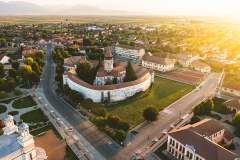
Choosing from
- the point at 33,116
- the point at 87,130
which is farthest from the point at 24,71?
the point at 87,130

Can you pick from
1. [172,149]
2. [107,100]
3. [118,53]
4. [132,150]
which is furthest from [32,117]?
[118,53]

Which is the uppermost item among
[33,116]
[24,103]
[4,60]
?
[4,60]

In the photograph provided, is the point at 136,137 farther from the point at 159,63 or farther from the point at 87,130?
the point at 159,63

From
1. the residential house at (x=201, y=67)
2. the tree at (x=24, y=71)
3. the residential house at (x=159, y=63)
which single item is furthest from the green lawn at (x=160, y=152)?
the residential house at (x=201, y=67)

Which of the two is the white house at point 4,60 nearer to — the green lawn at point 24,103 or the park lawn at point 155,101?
Answer: the green lawn at point 24,103

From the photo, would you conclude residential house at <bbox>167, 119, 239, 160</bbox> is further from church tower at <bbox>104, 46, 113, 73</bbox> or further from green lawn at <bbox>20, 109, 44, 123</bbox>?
church tower at <bbox>104, 46, 113, 73</bbox>
